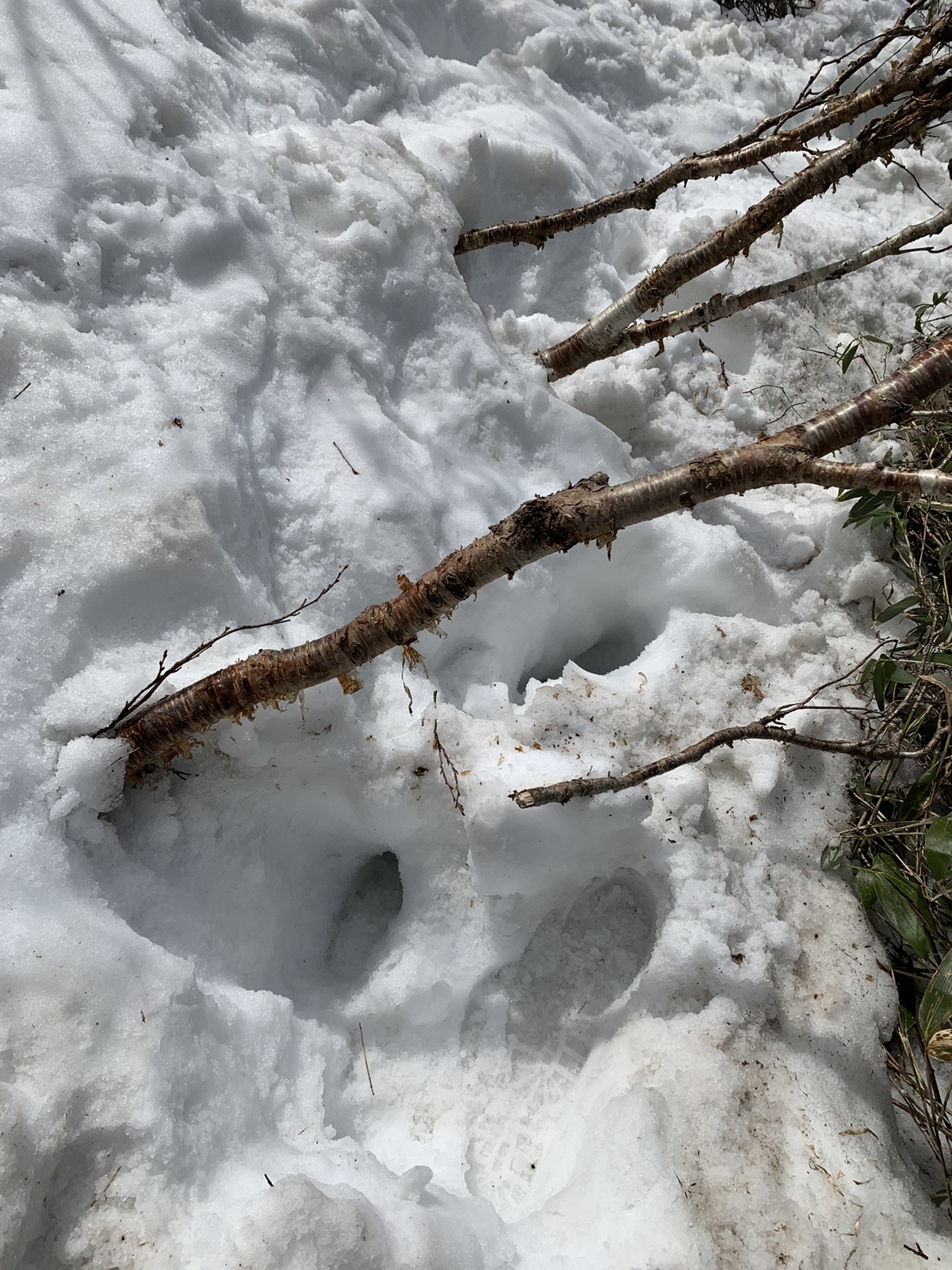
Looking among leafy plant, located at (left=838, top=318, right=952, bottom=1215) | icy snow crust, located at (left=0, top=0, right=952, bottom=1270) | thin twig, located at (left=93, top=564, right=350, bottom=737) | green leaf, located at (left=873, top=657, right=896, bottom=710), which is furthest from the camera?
green leaf, located at (left=873, top=657, right=896, bottom=710)

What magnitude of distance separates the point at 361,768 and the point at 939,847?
A: 4.68 ft

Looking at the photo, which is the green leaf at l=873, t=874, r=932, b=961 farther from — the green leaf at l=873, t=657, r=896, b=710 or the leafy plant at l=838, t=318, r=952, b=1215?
the green leaf at l=873, t=657, r=896, b=710

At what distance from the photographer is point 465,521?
2.18m

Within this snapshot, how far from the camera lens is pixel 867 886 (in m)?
1.96

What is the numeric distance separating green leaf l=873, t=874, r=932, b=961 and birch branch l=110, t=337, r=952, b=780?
43.0 inches

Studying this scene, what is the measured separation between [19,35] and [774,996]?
3.05 m

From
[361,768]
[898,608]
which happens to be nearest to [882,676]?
[898,608]

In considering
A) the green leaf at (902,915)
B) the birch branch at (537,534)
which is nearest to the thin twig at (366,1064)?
the birch branch at (537,534)

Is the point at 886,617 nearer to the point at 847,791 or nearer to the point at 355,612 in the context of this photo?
the point at 847,791

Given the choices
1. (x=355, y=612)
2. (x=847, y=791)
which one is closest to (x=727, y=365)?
(x=847, y=791)

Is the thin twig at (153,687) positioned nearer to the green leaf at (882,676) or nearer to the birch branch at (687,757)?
the birch branch at (687,757)

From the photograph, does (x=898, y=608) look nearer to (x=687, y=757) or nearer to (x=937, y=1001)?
(x=687, y=757)

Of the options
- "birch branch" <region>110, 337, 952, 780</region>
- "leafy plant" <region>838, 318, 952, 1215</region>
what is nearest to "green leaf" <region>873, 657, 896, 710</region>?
"leafy plant" <region>838, 318, 952, 1215</region>

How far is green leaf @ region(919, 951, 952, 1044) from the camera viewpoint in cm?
165
